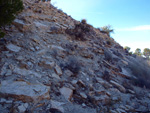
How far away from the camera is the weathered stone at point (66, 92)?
404 cm

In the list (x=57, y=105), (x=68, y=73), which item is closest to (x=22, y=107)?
(x=57, y=105)

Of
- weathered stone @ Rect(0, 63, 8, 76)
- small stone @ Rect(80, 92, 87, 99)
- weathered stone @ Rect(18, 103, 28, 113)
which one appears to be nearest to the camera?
weathered stone @ Rect(18, 103, 28, 113)

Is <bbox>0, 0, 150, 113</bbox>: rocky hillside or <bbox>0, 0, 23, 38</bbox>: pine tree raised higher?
<bbox>0, 0, 23, 38</bbox>: pine tree

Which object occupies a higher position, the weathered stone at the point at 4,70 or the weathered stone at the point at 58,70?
the weathered stone at the point at 58,70

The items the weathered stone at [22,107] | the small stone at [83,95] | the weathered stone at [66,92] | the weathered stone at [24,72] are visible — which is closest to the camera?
the weathered stone at [22,107]

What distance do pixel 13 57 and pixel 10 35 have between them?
5.03 feet

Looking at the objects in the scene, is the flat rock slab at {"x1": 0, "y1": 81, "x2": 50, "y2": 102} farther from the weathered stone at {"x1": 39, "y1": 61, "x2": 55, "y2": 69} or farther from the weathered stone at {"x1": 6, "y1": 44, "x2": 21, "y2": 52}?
the weathered stone at {"x1": 6, "y1": 44, "x2": 21, "y2": 52}

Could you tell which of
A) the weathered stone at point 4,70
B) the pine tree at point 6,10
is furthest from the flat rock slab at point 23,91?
the pine tree at point 6,10

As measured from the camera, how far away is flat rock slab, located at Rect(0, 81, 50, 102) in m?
3.09

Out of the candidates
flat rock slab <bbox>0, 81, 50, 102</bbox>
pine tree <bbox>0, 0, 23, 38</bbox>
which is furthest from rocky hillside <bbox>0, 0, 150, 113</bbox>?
pine tree <bbox>0, 0, 23, 38</bbox>

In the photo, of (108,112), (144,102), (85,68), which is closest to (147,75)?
(144,102)

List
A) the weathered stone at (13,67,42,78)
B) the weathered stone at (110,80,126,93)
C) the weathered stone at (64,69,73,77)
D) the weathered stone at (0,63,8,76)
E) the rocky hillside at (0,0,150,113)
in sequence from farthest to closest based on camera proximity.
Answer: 1. the weathered stone at (110,80,126,93)
2. the weathered stone at (64,69,73,77)
3. the weathered stone at (13,67,42,78)
4. the weathered stone at (0,63,8,76)
5. the rocky hillside at (0,0,150,113)

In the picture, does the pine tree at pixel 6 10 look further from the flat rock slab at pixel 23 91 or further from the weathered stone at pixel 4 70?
the flat rock slab at pixel 23 91

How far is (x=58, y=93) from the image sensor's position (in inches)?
157
